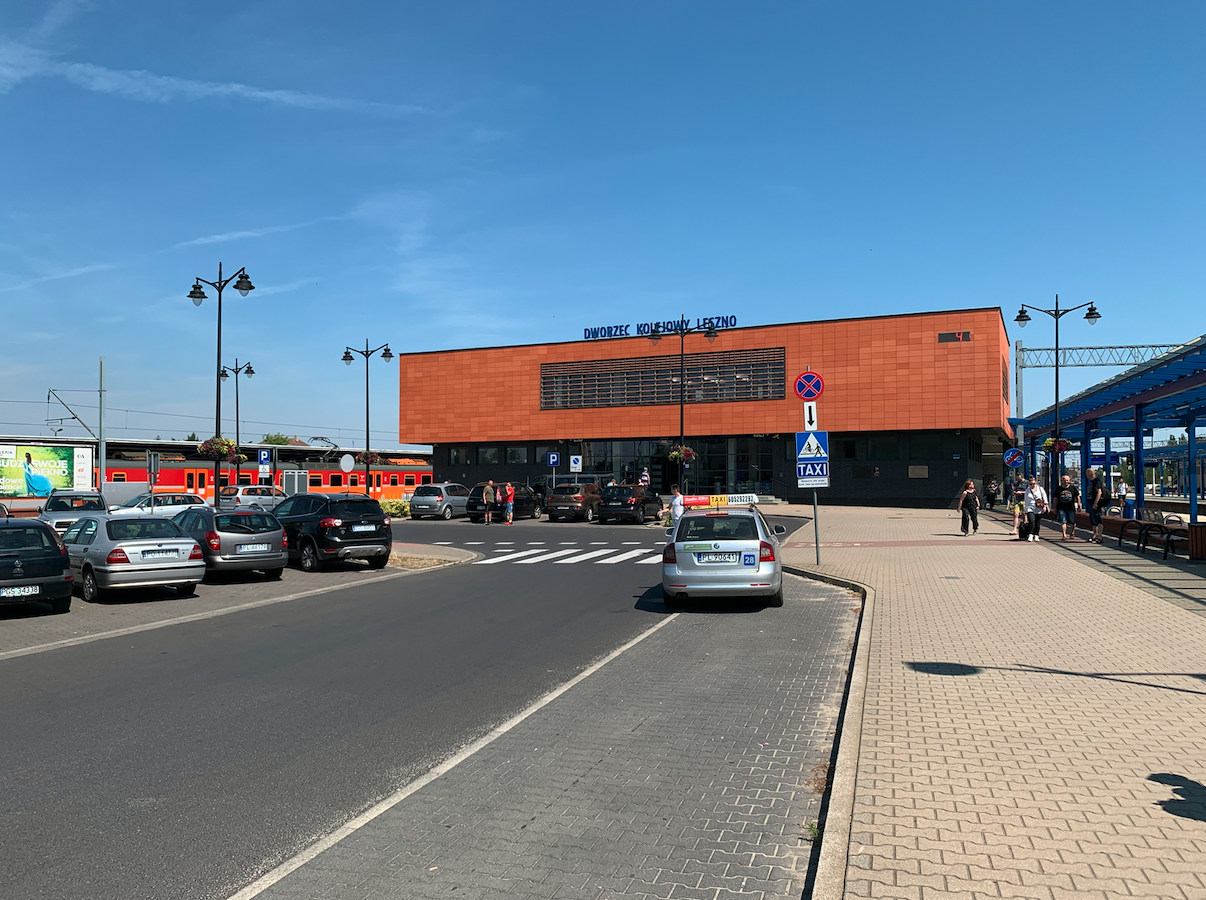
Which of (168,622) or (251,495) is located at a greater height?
(251,495)

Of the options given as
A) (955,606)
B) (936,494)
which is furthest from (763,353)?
(955,606)

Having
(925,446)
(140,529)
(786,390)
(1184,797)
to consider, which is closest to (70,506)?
(140,529)

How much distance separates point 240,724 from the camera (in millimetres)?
7105

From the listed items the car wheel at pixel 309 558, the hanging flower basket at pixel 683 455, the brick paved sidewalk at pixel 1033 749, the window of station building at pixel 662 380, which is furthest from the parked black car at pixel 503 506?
the brick paved sidewalk at pixel 1033 749

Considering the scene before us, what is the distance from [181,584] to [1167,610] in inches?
584

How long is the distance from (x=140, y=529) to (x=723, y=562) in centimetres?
968

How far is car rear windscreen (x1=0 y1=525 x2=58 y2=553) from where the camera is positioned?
43.7 ft

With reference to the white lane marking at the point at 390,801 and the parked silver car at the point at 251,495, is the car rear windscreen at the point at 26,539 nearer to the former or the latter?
the white lane marking at the point at 390,801

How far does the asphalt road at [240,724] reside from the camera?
4.60 m

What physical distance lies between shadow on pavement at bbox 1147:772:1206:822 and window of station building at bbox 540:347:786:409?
51.2 meters

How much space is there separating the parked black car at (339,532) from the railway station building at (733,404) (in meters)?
29.8

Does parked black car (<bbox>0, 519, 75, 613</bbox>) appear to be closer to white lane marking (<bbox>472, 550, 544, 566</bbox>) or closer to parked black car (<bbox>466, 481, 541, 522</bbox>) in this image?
white lane marking (<bbox>472, 550, 544, 566</bbox>)

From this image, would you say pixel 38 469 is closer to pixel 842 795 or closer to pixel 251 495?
pixel 251 495

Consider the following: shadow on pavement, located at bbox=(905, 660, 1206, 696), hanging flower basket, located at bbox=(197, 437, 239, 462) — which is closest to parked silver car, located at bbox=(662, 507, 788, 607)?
shadow on pavement, located at bbox=(905, 660, 1206, 696)
